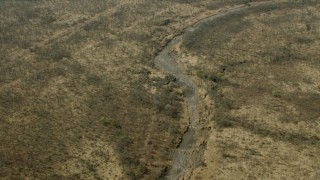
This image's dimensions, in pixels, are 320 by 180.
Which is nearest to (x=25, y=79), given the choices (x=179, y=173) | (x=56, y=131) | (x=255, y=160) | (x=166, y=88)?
(x=56, y=131)

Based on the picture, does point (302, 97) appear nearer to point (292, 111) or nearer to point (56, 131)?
point (292, 111)

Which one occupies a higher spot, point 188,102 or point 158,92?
point 158,92

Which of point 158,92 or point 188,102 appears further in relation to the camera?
point 158,92
